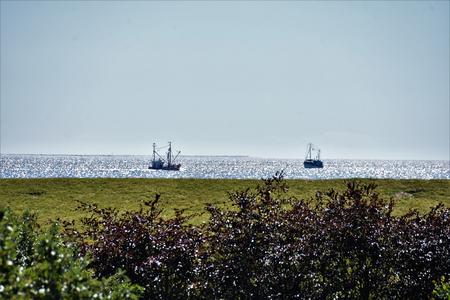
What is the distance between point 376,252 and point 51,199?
15864 mm

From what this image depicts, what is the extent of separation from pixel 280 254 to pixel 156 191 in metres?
15.0

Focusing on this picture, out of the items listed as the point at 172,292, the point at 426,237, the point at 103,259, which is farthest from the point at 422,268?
the point at 103,259

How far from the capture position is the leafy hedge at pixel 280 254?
9007mm

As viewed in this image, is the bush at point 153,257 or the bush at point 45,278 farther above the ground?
the bush at point 45,278

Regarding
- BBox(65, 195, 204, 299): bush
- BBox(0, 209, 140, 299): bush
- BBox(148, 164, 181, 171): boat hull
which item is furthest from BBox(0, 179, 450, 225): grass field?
BBox(148, 164, 181, 171): boat hull

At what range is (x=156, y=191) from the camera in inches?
923

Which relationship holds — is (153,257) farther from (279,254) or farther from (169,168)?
(169,168)

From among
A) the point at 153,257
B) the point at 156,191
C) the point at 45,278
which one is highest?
the point at 45,278

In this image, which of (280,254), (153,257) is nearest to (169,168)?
(153,257)

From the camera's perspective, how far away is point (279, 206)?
10.1m

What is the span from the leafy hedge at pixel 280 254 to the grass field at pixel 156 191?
31.3ft

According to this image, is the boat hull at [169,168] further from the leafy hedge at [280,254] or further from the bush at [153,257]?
the bush at [153,257]

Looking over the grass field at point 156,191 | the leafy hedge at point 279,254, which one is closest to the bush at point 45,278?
the leafy hedge at point 279,254

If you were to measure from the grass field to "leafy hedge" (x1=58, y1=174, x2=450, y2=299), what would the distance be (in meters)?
9.54
